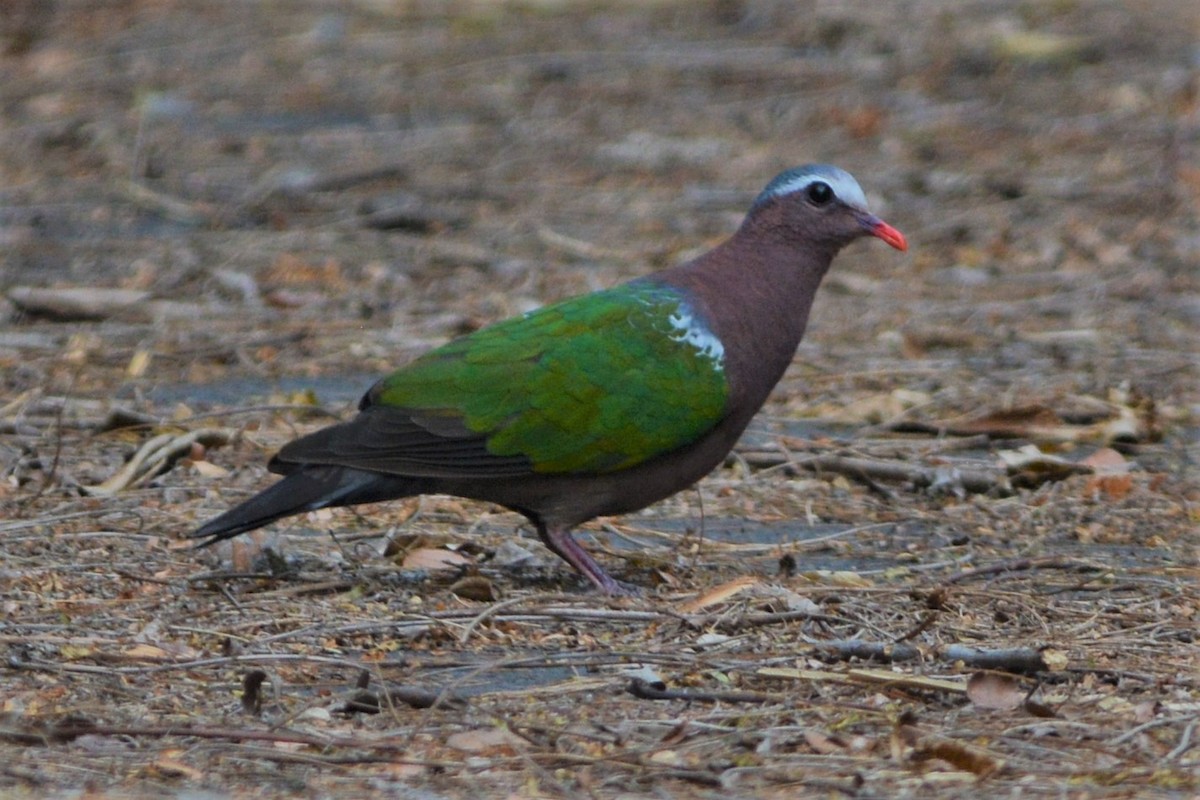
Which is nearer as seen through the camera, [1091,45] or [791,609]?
[791,609]

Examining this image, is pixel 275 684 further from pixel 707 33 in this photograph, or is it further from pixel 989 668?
pixel 707 33

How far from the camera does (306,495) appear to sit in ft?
15.9

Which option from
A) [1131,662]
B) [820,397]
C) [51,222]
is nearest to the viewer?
[1131,662]

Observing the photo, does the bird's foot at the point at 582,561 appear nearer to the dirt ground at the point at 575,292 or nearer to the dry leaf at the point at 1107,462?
the dirt ground at the point at 575,292

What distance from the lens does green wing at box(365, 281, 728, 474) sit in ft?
16.3

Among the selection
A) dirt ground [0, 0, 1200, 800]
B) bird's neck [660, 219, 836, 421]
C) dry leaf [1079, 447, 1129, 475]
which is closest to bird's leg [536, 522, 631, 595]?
dirt ground [0, 0, 1200, 800]

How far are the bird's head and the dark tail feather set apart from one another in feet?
4.32

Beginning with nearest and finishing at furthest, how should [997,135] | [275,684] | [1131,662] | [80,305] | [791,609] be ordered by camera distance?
1. [275,684]
2. [1131,662]
3. [791,609]
4. [80,305]
5. [997,135]

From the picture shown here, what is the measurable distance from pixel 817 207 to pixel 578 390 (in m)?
0.98

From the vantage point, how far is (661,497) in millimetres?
5105

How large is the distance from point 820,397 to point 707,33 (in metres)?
6.59

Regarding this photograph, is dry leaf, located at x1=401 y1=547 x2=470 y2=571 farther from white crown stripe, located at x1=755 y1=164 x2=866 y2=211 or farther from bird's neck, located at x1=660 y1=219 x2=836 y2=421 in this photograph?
white crown stripe, located at x1=755 y1=164 x2=866 y2=211

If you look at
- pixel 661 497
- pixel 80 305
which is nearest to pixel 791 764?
pixel 661 497

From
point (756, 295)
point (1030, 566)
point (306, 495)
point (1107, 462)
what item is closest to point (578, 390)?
point (756, 295)
